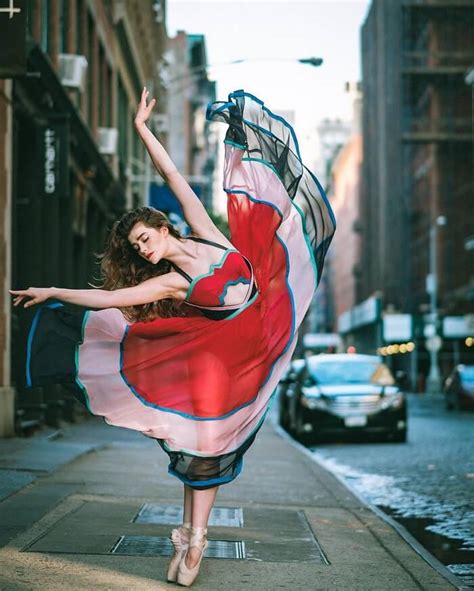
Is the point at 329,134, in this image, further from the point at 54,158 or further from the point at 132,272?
the point at 132,272

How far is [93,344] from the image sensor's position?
5.68m

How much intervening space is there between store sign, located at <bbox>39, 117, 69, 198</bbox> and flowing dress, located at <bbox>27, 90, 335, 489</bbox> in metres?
11.1

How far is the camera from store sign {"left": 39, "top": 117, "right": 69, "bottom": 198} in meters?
16.8

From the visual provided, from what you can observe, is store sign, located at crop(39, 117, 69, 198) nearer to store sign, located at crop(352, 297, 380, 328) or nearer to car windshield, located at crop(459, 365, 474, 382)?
car windshield, located at crop(459, 365, 474, 382)

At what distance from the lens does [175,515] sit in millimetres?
8172

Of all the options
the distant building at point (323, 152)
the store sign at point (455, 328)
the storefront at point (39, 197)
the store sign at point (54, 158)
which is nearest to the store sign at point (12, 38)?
the storefront at point (39, 197)

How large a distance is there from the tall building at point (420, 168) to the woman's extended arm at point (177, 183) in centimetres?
5393

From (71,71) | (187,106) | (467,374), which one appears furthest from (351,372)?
(187,106)

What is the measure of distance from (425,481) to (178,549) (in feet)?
23.8

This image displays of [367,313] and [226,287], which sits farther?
[367,313]

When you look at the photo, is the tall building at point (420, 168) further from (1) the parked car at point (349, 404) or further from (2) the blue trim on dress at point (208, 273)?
(2) the blue trim on dress at point (208, 273)

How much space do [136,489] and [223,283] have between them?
457cm

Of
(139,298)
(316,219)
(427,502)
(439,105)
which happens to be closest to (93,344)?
(139,298)

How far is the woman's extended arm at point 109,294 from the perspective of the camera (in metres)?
5.39
